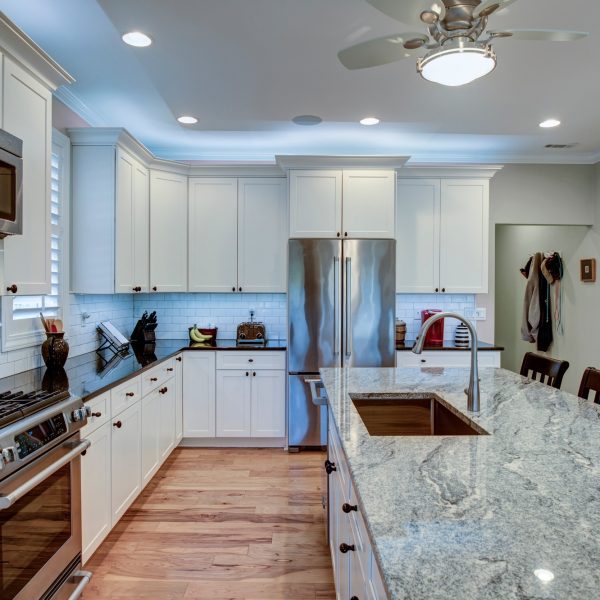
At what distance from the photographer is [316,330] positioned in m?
3.94

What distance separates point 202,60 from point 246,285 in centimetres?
221

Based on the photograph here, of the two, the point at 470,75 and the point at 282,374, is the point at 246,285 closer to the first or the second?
the point at 282,374

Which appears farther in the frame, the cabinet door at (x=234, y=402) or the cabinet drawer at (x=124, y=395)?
the cabinet door at (x=234, y=402)

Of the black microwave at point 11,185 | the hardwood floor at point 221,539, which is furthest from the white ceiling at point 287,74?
the hardwood floor at point 221,539

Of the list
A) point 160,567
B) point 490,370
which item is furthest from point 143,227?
point 490,370

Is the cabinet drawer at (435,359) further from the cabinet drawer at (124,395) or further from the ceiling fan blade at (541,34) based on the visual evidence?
the ceiling fan blade at (541,34)

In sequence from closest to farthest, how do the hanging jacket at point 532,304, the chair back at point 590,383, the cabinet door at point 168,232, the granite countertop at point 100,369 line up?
1. the chair back at point 590,383
2. the granite countertop at point 100,369
3. the cabinet door at point 168,232
4. the hanging jacket at point 532,304

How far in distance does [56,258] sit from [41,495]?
1986mm

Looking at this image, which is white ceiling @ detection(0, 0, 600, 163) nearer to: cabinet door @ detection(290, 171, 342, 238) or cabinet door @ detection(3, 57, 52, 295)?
cabinet door @ detection(290, 171, 342, 238)

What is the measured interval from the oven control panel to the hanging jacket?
5.07 metres

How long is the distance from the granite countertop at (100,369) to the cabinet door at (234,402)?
0.89 feet

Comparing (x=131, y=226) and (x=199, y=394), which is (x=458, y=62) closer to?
(x=131, y=226)

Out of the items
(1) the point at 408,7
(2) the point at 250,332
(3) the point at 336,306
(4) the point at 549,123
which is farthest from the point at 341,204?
(1) the point at 408,7

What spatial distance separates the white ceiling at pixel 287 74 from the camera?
2.08 metres
